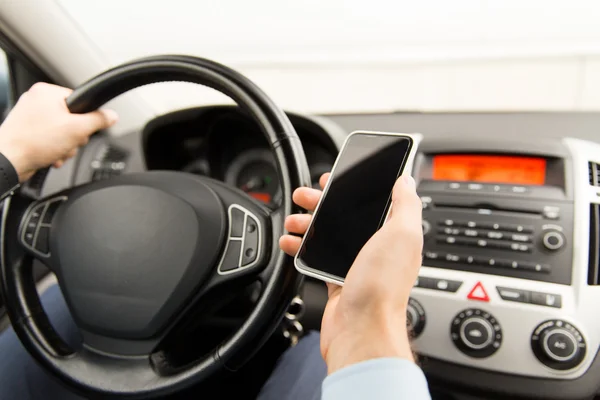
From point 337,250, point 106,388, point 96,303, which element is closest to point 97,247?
point 96,303

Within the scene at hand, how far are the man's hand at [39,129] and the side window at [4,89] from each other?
32cm

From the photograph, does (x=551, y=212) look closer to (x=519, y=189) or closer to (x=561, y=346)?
(x=519, y=189)

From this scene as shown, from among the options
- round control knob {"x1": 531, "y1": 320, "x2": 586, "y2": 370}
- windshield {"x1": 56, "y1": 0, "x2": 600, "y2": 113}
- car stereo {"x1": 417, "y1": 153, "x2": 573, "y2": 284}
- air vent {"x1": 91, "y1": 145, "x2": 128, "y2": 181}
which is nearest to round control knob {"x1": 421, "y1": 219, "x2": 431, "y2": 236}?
car stereo {"x1": 417, "y1": 153, "x2": 573, "y2": 284}

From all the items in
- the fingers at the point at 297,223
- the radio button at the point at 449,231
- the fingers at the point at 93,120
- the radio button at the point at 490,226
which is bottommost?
the radio button at the point at 449,231

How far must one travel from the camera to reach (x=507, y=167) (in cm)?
77

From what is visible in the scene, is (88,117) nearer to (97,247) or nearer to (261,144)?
(97,247)

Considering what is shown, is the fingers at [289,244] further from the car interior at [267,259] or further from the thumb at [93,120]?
the thumb at [93,120]

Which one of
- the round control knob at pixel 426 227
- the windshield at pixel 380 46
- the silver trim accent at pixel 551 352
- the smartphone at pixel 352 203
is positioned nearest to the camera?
the smartphone at pixel 352 203

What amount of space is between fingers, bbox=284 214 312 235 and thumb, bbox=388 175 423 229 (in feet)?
0.36

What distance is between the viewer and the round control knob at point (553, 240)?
27.5 inches

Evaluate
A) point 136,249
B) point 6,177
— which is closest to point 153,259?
point 136,249

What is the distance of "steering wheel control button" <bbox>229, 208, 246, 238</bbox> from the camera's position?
62 centimetres

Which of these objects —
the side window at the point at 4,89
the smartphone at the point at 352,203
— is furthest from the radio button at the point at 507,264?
the side window at the point at 4,89

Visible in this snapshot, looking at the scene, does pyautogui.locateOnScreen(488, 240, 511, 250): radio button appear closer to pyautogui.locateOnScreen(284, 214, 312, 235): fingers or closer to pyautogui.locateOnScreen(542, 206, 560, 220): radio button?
pyautogui.locateOnScreen(542, 206, 560, 220): radio button
